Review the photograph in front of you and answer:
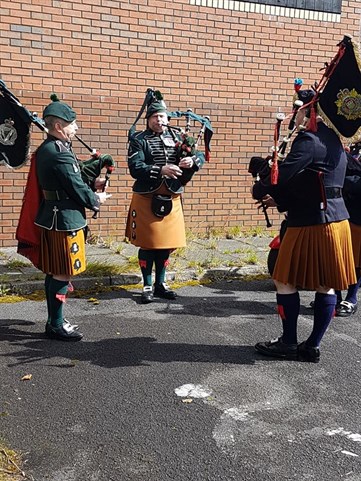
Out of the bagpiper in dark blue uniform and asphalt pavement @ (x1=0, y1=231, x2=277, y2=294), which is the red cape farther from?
the bagpiper in dark blue uniform

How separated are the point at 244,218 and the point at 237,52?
7.91ft

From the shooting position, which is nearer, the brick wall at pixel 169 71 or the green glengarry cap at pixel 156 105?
the green glengarry cap at pixel 156 105

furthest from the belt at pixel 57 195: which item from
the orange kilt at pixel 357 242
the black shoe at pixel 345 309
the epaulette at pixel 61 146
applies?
the black shoe at pixel 345 309

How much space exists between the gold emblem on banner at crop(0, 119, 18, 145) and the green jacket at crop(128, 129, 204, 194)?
1.10m

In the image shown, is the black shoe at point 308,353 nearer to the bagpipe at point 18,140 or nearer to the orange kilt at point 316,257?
the orange kilt at point 316,257

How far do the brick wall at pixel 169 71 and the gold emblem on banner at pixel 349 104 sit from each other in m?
2.91

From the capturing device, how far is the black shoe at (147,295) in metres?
5.89

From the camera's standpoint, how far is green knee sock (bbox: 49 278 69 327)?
4.77m

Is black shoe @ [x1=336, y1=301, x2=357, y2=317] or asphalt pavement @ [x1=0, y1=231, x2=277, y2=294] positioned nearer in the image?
black shoe @ [x1=336, y1=301, x2=357, y2=317]

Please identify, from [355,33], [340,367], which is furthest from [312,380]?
[355,33]

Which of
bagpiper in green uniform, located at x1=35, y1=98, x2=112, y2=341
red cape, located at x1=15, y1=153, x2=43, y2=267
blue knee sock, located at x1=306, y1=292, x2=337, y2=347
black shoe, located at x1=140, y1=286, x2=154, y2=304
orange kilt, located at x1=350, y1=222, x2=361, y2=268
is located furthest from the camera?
black shoe, located at x1=140, y1=286, x2=154, y2=304

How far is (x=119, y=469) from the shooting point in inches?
119

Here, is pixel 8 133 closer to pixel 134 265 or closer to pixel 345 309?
pixel 134 265

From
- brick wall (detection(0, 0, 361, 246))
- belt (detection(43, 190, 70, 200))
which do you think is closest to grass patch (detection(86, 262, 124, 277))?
brick wall (detection(0, 0, 361, 246))
